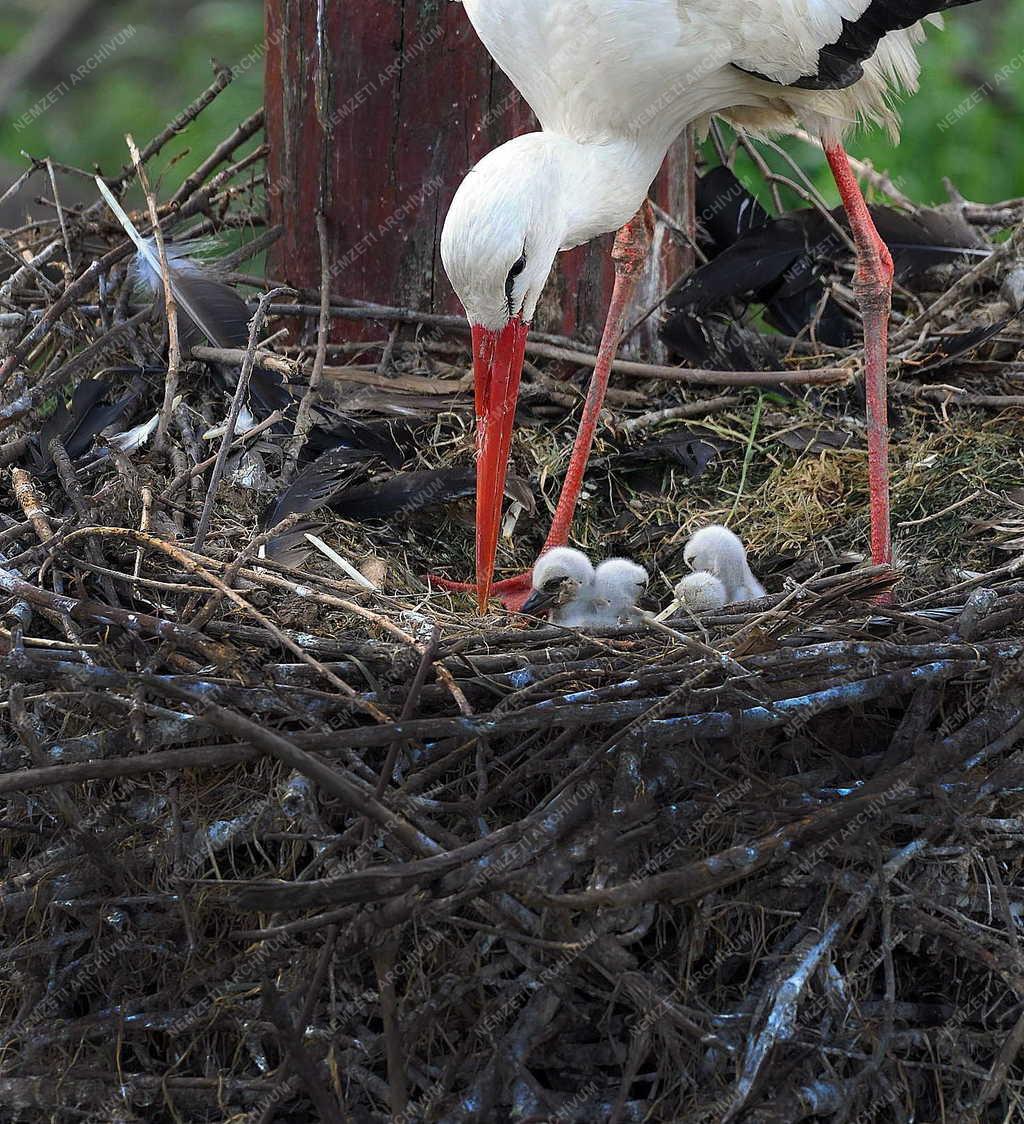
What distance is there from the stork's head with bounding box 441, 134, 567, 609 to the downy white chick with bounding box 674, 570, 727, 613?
0.52m

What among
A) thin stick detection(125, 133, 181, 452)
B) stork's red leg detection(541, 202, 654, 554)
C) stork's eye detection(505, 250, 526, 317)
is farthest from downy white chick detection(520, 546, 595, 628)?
thin stick detection(125, 133, 181, 452)

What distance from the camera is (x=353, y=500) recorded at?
12.7 feet

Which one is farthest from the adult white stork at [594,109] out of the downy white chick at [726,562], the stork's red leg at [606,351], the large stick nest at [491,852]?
the large stick nest at [491,852]

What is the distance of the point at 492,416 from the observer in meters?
3.42

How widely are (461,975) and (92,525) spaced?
4.18 ft

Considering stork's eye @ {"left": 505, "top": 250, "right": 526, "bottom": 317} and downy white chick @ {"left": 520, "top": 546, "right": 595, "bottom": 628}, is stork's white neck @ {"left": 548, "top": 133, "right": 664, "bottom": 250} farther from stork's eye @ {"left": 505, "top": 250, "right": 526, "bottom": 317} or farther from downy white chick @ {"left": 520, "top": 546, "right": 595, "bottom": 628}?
downy white chick @ {"left": 520, "top": 546, "right": 595, "bottom": 628}

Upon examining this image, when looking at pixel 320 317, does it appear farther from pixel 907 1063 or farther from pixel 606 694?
pixel 907 1063

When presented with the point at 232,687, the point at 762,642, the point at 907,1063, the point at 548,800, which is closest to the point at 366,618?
the point at 232,687

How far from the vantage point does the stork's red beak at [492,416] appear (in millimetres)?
3330

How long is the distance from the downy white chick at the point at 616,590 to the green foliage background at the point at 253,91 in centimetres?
330

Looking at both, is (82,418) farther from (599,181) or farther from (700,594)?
(700,594)

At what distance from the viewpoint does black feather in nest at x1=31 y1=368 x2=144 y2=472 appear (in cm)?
361

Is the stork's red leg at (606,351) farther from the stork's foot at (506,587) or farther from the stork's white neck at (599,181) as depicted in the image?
the stork's white neck at (599,181)

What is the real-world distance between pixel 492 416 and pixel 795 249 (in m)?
1.85
